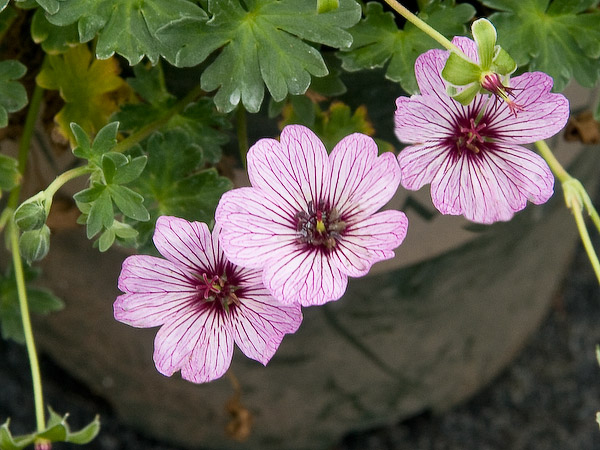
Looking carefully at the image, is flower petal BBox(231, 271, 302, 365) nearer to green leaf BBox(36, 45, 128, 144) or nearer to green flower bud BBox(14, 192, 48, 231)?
green flower bud BBox(14, 192, 48, 231)

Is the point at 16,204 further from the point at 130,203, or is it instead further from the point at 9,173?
the point at 130,203

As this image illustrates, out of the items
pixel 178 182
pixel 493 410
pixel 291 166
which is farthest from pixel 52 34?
pixel 493 410

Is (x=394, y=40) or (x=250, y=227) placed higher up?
(x=394, y=40)

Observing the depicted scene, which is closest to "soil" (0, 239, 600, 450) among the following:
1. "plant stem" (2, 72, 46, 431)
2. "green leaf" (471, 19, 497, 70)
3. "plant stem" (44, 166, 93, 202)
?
"plant stem" (2, 72, 46, 431)

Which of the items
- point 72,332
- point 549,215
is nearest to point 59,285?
point 72,332

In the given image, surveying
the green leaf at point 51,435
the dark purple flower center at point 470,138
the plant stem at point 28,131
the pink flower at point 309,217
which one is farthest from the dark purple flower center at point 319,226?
the plant stem at point 28,131

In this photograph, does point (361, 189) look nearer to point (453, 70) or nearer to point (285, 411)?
point (453, 70)
